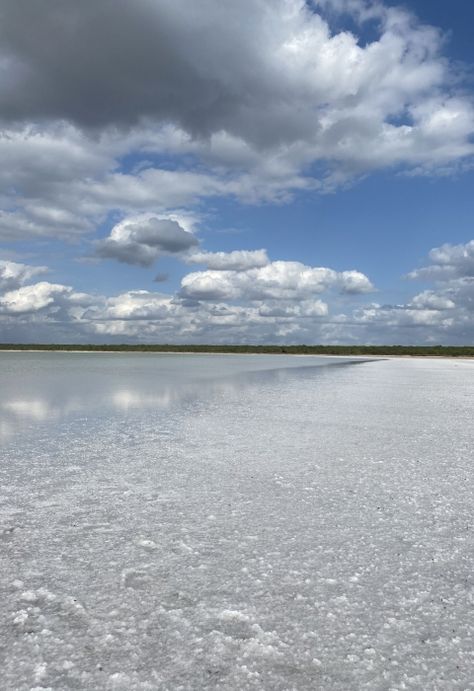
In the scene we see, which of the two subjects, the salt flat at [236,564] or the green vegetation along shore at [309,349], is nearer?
the salt flat at [236,564]

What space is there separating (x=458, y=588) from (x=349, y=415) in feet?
33.1

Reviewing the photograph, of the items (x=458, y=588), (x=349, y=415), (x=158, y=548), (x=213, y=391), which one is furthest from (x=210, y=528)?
(x=213, y=391)

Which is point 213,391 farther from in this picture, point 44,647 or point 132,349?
point 132,349

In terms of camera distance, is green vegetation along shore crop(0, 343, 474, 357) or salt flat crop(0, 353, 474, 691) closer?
salt flat crop(0, 353, 474, 691)

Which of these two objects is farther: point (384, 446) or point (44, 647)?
point (384, 446)

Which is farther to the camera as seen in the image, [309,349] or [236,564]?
[309,349]

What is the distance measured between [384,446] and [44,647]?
7.60 metres

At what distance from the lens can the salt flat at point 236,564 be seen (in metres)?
3.18

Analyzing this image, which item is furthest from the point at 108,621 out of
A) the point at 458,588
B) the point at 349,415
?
the point at 349,415

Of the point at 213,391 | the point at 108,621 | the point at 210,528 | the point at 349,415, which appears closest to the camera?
the point at 108,621

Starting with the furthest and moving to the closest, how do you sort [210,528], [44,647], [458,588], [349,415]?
[349,415] → [210,528] → [458,588] → [44,647]

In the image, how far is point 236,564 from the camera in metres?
4.52

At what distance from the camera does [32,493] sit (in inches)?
261

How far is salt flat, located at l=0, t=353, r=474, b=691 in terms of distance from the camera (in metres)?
3.18
